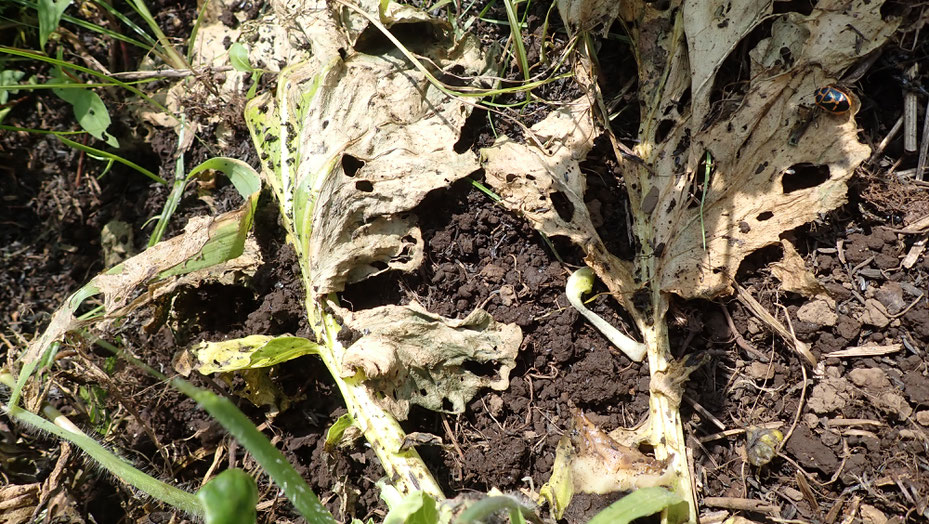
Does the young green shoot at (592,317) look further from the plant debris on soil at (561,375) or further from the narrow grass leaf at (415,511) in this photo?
the narrow grass leaf at (415,511)

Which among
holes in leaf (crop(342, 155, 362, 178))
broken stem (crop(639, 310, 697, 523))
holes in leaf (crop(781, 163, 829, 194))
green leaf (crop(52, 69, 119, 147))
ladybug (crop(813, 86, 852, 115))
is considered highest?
green leaf (crop(52, 69, 119, 147))

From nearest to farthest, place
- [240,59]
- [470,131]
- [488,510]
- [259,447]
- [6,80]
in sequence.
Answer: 1. [259,447]
2. [488,510]
3. [470,131]
4. [240,59]
5. [6,80]

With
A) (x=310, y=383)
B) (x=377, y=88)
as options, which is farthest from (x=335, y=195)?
(x=310, y=383)

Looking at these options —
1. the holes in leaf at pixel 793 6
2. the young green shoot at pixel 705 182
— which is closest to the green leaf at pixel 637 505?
the young green shoot at pixel 705 182

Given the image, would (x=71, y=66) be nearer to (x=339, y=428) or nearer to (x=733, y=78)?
(x=339, y=428)

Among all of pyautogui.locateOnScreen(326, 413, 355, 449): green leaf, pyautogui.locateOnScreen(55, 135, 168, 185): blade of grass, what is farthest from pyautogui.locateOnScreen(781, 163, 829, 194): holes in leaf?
pyautogui.locateOnScreen(55, 135, 168, 185): blade of grass

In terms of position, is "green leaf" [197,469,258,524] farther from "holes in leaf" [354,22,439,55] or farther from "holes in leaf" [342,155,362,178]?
"holes in leaf" [354,22,439,55]

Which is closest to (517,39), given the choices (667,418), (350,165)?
(350,165)
